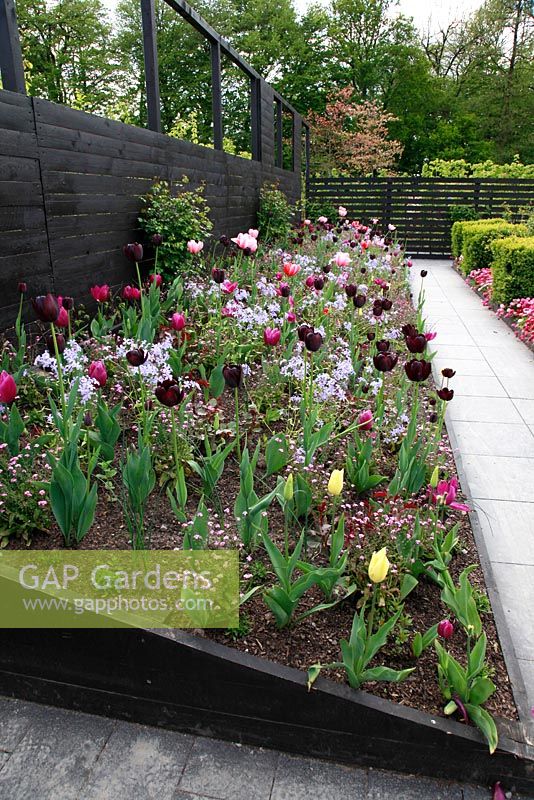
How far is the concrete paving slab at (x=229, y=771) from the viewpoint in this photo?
1632 millimetres

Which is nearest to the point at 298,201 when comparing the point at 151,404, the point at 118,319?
the point at 118,319

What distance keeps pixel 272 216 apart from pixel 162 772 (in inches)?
330

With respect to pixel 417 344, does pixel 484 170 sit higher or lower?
higher

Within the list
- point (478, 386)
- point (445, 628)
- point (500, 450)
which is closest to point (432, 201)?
point (478, 386)

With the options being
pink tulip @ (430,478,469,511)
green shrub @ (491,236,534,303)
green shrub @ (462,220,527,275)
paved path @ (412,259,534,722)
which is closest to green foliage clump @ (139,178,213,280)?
paved path @ (412,259,534,722)

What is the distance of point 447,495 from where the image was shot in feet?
7.13

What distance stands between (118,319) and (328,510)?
3.03 m

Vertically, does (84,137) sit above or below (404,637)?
above

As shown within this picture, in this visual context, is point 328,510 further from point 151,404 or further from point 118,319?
point 118,319

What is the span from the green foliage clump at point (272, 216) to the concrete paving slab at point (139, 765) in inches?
311

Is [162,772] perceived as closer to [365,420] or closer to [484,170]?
[365,420]

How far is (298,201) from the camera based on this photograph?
13531mm

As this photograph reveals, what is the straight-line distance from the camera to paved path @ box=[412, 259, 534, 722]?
7.41ft

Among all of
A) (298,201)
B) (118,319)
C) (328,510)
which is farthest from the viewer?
(298,201)
